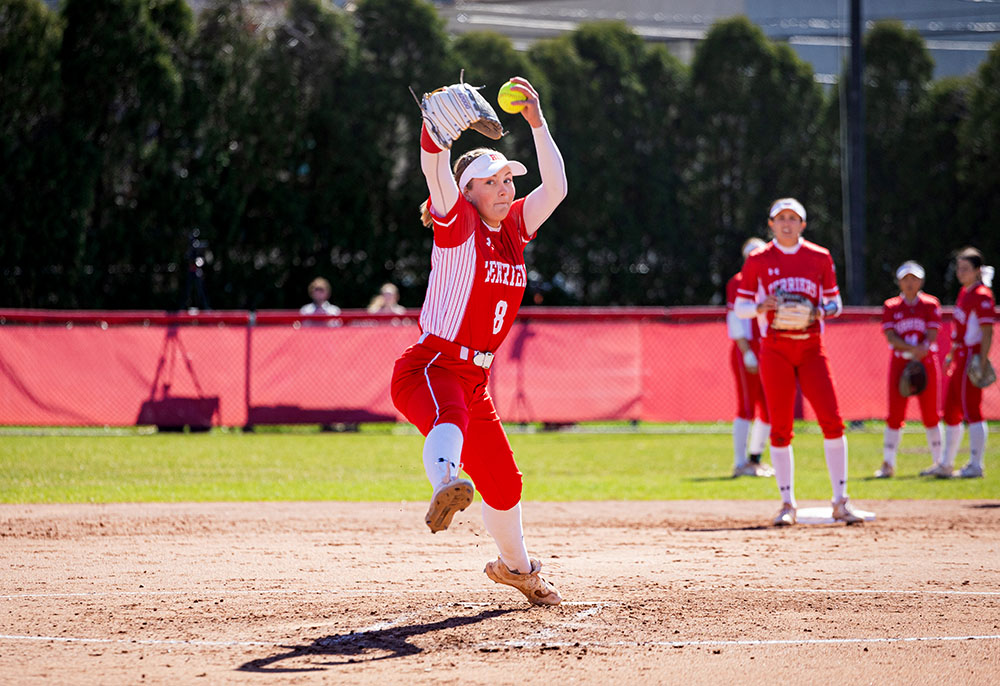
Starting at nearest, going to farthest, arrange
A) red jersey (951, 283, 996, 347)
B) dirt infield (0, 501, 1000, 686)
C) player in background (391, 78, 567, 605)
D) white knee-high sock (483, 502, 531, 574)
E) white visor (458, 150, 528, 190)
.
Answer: dirt infield (0, 501, 1000, 686), player in background (391, 78, 567, 605), white visor (458, 150, 528, 190), white knee-high sock (483, 502, 531, 574), red jersey (951, 283, 996, 347)

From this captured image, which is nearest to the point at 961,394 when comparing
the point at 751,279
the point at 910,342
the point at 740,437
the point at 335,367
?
the point at 910,342

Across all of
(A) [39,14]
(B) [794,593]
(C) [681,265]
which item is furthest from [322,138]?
(B) [794,593]

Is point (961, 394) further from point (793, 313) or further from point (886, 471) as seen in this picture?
point (793, 313)

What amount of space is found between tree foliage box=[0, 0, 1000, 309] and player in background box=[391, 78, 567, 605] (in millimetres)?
13683

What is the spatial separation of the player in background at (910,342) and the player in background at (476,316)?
7.92m

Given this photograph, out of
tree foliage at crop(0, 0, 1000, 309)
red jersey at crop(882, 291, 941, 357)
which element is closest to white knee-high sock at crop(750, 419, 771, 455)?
red jersey at crop(882, 291, 941, 357)

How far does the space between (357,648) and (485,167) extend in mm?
2379

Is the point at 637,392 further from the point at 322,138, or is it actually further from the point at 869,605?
the point at 869,605

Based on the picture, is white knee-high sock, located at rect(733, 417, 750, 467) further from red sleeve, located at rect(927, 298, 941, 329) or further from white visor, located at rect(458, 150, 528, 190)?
white visor, located at rect(458, 150, 528, 190)

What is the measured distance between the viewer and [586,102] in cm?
2434

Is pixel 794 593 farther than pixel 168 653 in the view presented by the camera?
Yes

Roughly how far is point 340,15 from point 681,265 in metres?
8.59

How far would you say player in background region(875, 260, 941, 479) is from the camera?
13.0 m

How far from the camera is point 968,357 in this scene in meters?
13.0
